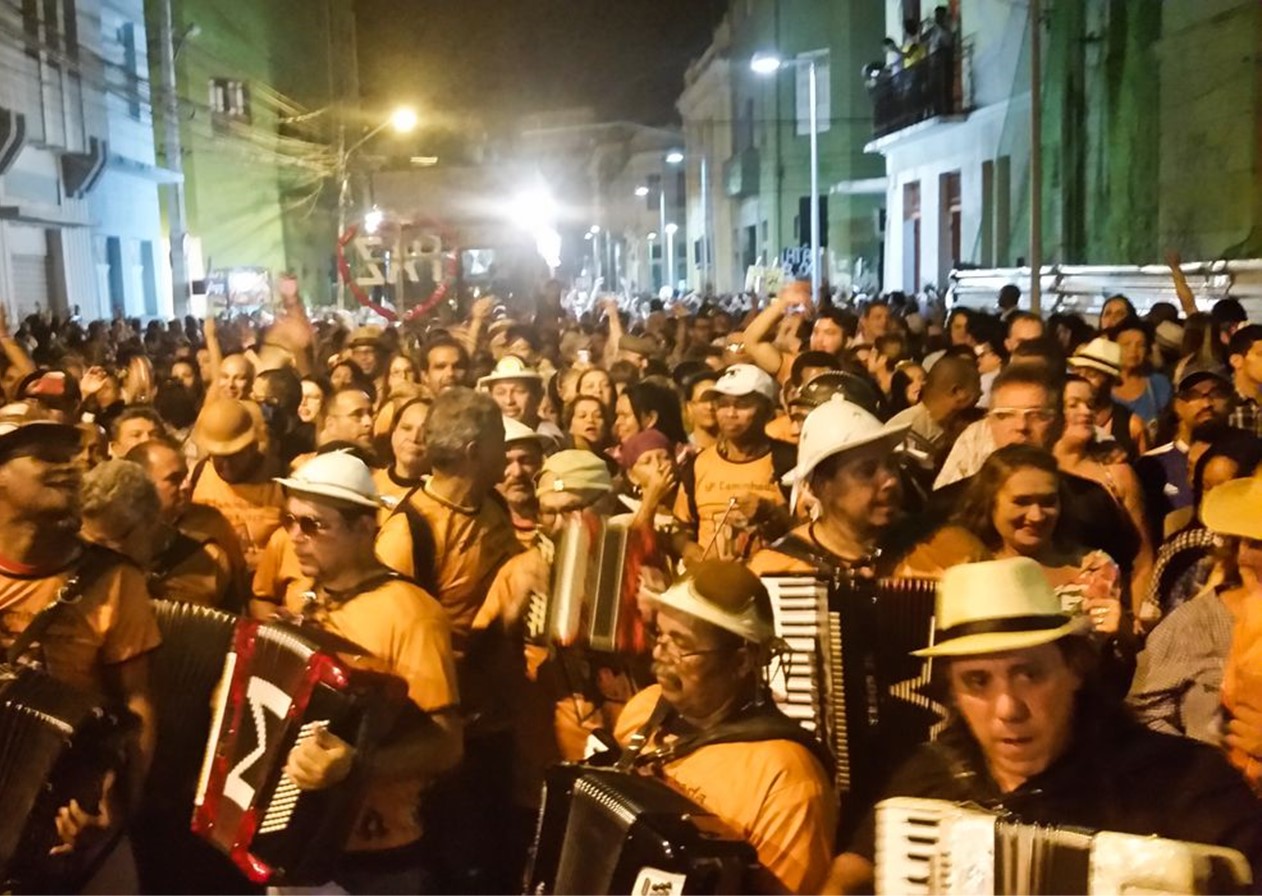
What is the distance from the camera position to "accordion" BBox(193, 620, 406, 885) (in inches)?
142

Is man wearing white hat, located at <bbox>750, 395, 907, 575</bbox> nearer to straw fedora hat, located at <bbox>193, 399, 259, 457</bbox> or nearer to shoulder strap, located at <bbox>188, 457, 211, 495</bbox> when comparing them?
straw fedora hat, located at <bbox>193, 399, 259, 457</bbox>

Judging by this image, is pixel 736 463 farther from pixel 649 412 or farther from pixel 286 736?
pixel 286 736

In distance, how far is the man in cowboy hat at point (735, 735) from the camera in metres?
3.18

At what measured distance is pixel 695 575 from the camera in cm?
352

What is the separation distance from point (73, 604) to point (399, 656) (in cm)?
94

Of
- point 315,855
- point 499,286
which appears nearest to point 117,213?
point 499,286

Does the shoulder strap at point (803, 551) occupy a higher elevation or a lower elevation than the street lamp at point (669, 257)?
lower

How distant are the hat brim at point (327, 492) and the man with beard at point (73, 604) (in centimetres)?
53

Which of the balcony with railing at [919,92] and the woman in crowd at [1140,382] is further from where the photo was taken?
the balcony with railing at [919,92]

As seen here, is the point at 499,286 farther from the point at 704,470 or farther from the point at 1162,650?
the point at 1162,650

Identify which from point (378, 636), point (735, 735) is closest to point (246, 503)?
point (378, 636)

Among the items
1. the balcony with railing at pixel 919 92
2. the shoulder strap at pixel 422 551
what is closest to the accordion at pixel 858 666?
the shoulder strap at pixel 422 551

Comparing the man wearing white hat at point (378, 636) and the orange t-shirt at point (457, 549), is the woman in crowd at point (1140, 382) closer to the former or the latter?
the orange t-shirt at point (457, 549)

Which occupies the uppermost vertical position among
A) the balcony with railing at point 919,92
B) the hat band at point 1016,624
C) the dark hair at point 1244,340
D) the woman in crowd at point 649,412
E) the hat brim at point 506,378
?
the balcony with railing at point 919,92
